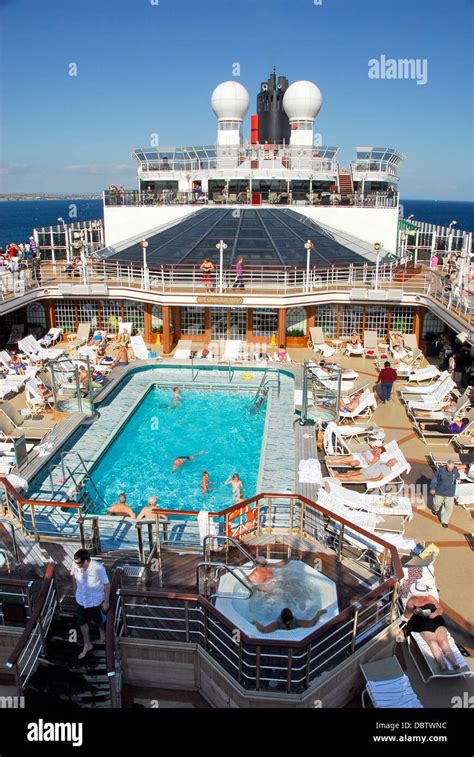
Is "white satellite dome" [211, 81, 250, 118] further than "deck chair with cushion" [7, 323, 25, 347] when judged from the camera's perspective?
Yes

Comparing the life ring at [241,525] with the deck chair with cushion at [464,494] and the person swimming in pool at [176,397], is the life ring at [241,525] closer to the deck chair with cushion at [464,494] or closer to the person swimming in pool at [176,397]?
Answer: the deck chair with cushion at [464,494]

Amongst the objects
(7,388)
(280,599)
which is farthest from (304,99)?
(280,599)

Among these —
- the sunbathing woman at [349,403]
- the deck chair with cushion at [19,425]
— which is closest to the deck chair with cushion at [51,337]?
the deck chair with cushion at [19,425]

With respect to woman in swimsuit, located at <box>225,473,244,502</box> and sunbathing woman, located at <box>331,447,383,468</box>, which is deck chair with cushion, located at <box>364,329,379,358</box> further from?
woman in swimsuit, located at <box>225,473,244,502</box>

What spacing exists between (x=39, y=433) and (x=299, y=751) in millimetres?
10081

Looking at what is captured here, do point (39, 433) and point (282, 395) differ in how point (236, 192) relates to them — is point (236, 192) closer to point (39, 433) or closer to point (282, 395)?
point (282, 395)

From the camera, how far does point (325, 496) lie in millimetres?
10500

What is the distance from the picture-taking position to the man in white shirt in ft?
22.4

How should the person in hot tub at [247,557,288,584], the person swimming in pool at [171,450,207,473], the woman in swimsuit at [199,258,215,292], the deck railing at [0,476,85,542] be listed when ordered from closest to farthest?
1. the person in hot tub at [247,557,288,584]
2. the deck railing at [0,476,85,542]
3. the person swimming in pool at [171,450,207,473]
4. the woman in swimsuit at [199,258,215,292]

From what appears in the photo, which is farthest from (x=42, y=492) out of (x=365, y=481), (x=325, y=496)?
(x=365, y=481)

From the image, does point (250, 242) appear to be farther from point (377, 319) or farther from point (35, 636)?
point (35, 636)

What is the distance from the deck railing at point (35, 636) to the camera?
6372 millimetres

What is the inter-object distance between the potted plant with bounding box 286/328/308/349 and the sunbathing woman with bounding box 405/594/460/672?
47.9 ft

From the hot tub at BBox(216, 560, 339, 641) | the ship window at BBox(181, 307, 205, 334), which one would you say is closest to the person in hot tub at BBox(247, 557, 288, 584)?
the hot tub at BBox(216, 560, 339, 641)
